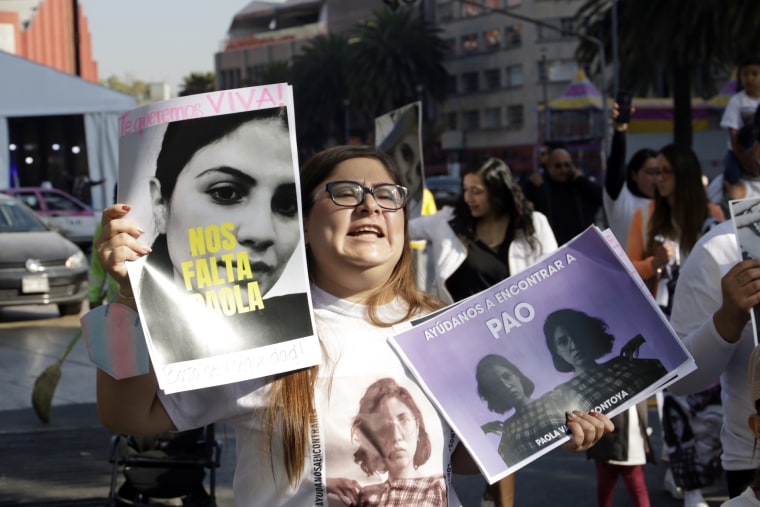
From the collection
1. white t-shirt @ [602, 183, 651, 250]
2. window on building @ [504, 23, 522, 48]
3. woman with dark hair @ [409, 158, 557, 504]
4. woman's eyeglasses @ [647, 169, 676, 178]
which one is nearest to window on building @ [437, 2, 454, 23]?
window on building @ [504, 23, 522, 48]

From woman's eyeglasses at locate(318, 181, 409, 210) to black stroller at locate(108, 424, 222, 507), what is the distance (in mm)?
2553

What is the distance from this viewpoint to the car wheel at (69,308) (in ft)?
48.4

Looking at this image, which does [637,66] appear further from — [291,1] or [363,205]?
[291,1]

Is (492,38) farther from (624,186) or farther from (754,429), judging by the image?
(754,429)

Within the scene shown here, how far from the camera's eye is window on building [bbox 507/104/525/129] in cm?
7756

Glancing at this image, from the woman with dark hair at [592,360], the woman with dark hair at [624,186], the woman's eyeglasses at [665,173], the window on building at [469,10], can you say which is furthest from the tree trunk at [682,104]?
the window on building at [469,10]

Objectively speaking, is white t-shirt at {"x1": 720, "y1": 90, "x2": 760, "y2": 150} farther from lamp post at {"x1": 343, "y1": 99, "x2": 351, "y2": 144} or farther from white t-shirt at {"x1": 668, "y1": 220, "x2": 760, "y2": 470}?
lamp post at {"x1": 343, "y1": 99, "x2": 351, "y2": 144}

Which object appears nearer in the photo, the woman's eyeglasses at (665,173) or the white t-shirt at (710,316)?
the white t-shirt at (710,316)

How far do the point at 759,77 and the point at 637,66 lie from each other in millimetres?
21269

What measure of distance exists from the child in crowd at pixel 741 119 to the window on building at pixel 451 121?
7714 centimetres

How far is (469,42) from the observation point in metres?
82.2

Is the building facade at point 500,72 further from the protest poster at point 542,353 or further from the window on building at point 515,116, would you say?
the protest poster at point 542,353

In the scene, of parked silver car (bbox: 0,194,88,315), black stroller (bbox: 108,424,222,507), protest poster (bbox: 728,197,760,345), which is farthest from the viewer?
parked silver car (bbox: 0,194,88,315)

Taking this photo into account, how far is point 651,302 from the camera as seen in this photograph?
259 cm
